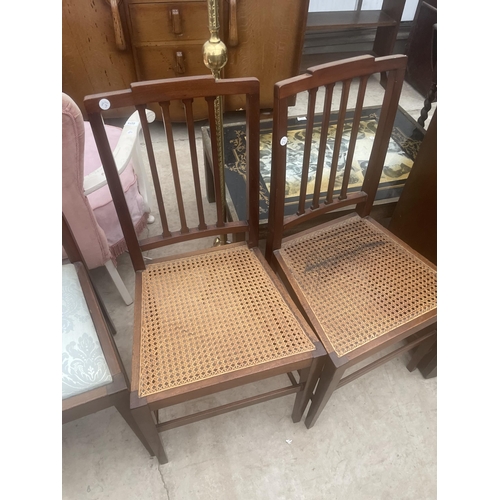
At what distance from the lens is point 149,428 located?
3.15 feet

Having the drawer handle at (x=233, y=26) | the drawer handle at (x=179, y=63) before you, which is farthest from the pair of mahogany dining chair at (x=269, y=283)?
the drawer handle at (x=179, y=63)

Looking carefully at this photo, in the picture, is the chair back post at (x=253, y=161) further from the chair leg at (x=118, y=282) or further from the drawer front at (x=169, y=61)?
the drawer front at (x=169, y=61)

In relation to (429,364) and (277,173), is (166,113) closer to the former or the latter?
(277,173)

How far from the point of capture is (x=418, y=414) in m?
1.33

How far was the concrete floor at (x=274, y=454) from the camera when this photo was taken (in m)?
1.16

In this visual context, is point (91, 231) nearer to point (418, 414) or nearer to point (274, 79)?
point (418, 414)

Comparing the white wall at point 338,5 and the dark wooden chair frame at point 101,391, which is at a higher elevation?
the white wall at point 338,5

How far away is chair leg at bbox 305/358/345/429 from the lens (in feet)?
3.18

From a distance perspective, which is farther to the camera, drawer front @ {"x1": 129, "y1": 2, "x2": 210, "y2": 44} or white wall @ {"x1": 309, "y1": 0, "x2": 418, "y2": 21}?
white wall @ {"x1": 309, "y1": 0, "x2": 418, "y2": 21}

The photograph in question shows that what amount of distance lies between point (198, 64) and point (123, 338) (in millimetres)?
1566

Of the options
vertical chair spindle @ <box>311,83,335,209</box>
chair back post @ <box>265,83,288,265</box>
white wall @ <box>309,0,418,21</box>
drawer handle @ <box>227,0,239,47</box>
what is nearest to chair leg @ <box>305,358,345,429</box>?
chair back post @ <box>265,83,288,265</box>

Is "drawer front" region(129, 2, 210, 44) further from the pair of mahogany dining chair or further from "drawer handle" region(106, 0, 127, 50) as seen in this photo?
the pair of mahogany dining chair

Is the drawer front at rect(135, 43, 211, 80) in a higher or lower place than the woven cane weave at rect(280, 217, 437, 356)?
higher

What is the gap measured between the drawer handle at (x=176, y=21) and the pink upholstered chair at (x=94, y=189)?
727mm
